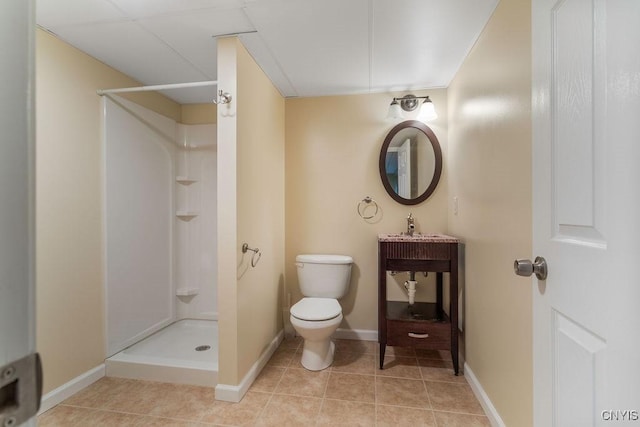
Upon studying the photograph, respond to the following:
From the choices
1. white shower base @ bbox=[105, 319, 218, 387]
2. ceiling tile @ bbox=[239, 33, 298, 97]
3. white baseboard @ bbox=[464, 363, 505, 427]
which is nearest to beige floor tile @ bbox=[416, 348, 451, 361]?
white baseboard @ bbox=[464, 363, 505, 427]

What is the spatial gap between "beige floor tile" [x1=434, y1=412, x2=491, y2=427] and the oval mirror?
4.80 ft

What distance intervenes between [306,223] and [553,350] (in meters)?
1.94

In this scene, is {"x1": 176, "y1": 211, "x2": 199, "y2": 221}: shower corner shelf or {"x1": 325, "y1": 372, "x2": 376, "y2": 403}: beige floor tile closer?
{"x1": 325, "y1": 372, "x2": 376, "y2": 403}: beige floor tile

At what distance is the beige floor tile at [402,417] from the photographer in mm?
1472

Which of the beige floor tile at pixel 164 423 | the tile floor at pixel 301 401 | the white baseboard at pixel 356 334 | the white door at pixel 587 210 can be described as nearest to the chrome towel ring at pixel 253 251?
the tile floor at pixel 301 401

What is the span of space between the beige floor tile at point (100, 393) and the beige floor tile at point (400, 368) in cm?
167

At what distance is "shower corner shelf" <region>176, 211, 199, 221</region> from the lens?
2637 mm

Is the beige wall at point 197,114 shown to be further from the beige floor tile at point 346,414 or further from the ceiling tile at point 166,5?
the beige floor tile at point 346,414

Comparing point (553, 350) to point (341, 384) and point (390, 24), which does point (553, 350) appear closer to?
point (341, 384)

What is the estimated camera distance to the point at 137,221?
2.22 meters

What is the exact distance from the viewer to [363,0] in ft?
4.45

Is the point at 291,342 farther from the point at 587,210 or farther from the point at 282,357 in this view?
the point at 587,210

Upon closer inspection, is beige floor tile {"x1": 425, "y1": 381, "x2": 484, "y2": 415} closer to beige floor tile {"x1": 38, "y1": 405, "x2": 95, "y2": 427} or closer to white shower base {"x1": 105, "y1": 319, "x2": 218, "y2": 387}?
white shower base {"x1": 105, "y1": 319, "x2": 218, "y2": 387}

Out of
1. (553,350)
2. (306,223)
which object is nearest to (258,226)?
(306,223)
